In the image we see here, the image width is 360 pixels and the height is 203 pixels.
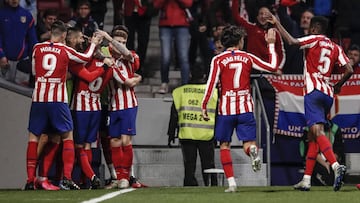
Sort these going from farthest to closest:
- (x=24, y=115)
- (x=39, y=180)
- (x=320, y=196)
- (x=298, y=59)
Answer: (x=298, y=59), (x=24, y=115), (x=39, y=180), (x=320, y=196)

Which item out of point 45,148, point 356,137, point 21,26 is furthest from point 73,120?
point 356,137

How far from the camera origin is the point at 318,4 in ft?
74.0

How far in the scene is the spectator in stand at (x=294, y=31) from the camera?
20.4 metres

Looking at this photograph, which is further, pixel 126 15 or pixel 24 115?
pixel 126 15

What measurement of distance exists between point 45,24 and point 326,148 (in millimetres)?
7195

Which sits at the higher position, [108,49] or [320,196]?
[108,49]

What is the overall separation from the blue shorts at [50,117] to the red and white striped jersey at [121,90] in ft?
2.57

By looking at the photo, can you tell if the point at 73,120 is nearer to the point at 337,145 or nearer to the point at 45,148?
the point at 45,148

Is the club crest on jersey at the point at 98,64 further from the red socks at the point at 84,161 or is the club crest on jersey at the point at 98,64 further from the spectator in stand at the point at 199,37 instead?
the spectator in stand at the point at 199,37

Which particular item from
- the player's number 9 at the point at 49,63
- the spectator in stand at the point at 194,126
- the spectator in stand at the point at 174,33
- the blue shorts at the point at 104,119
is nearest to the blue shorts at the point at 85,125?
the blue shorts at the point at 104,119

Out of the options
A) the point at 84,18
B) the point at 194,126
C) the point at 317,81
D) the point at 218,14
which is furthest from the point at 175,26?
the point at 317,81

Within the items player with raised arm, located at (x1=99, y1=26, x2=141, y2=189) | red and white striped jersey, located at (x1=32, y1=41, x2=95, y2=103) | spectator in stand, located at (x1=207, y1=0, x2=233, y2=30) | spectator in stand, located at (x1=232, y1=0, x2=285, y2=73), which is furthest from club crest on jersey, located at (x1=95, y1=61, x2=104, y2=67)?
spectator in stand, located at (x1=207, y1=0, x2=233, y2=30)

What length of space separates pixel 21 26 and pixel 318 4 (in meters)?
5.93

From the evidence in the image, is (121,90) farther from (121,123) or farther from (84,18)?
(84,18)
